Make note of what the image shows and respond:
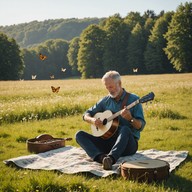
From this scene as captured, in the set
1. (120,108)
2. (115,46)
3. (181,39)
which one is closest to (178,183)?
(120,108)

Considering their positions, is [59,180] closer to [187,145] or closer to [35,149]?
[35,149]

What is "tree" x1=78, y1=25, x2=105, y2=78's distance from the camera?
79938 mm

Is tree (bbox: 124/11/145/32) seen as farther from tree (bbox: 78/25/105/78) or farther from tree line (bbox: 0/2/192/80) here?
tree (bbox: 78/25/105/78)

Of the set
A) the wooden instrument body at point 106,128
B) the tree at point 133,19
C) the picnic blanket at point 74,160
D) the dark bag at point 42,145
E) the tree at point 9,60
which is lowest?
the picnic blanket at point 74,160

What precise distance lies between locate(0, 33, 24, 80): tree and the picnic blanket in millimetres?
64768

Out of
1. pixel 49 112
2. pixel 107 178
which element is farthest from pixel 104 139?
pixel 49 112

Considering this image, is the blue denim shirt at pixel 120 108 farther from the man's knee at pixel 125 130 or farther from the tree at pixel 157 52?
the tree at pixel 157 52

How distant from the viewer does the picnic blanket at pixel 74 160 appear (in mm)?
6895

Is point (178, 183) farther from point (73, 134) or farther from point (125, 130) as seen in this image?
point (73, 134)

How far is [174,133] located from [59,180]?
5537mm

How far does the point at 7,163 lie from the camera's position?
7.59 meters

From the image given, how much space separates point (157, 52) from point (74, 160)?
66360 mm

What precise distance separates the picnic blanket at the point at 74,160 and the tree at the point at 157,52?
211 ft

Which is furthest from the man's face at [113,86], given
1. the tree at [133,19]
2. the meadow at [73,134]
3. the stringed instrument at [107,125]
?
the tree at [133,19]
